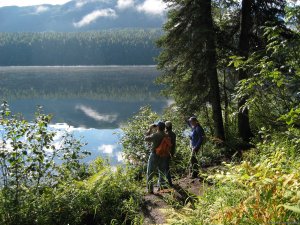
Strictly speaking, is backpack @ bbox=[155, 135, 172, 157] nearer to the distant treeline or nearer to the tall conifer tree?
the tall conifer tree

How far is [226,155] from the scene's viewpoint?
13.6 meters

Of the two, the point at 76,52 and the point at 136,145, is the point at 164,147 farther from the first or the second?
the point at 76,52

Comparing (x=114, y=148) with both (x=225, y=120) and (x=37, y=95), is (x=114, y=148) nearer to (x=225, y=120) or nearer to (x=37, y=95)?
(x=225, y=120)

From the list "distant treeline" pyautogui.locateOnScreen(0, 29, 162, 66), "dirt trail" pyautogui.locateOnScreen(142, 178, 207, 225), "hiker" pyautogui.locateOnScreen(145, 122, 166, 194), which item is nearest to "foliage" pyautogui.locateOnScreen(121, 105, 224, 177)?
"dirt trail" pyautogui.locateOnScreen(142, 178, 207, 225)

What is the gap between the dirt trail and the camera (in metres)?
7.44

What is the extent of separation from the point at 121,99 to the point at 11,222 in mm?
53196

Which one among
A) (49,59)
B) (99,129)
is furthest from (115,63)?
(99,129)

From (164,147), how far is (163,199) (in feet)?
4.29

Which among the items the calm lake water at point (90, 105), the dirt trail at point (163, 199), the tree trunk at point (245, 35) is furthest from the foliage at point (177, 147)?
the calm lake water at point (90, 105)

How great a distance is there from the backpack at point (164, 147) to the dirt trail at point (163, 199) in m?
0.87

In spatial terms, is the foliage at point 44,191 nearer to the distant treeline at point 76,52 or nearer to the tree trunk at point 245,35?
the tree trunk at point 245,35

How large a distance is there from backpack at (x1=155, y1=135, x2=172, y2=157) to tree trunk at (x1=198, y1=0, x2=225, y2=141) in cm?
610

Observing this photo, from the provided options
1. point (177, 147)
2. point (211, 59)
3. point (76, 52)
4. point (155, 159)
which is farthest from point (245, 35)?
point (76, 52)

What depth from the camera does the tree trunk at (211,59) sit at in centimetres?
1414
